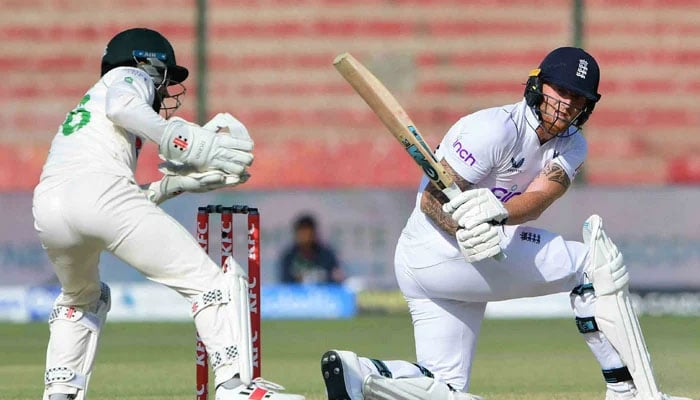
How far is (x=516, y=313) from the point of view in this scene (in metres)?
11.1

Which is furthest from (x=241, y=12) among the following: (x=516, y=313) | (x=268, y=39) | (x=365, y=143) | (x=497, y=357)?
(x=497, y=357)

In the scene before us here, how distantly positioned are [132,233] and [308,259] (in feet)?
21.9

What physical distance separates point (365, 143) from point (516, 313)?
2776mm

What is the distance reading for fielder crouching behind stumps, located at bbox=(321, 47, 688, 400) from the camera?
14.0ft

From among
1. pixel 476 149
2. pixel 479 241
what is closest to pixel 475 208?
pixel 479 241

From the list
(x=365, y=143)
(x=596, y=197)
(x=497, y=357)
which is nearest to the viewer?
(x=497, y=357)

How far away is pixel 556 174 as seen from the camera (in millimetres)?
4590

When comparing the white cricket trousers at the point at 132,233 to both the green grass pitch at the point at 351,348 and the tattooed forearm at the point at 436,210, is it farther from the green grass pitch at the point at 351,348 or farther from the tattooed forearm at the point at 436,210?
the green grass pitch at the point at 351,348

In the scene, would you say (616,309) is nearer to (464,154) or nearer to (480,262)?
(480,262)

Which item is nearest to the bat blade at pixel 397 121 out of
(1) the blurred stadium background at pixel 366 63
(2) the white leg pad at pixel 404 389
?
(2) the white leg pad at pixel 404 389

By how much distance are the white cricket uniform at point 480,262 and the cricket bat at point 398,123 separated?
106mm

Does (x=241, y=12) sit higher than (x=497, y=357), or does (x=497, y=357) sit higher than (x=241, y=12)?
(x=241, y=12)

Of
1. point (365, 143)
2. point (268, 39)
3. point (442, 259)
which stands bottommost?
point (442, 259)

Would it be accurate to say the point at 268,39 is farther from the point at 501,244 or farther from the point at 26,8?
the point at 501,244
